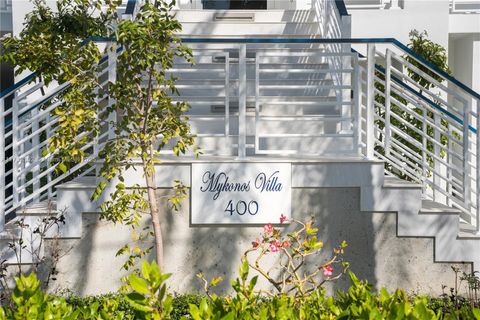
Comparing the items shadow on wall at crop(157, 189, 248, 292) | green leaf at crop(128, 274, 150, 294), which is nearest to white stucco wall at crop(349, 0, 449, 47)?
shadow on wall at crop(157, 189, 248, 292)

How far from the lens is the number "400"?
25.2ft

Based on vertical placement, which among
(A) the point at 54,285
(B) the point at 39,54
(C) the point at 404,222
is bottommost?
(A) the point at 54,285

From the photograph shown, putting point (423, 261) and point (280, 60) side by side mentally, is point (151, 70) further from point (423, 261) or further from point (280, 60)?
point (280, 60)

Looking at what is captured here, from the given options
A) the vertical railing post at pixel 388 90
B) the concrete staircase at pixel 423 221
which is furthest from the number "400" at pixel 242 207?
the vertical railing post at pixel 388 90

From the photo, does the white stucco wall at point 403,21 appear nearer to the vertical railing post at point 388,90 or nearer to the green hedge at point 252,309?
the vertical railing post at point 388,90

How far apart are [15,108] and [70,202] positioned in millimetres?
1013

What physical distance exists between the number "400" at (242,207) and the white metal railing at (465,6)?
9129 mm

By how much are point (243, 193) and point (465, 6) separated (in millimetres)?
9862

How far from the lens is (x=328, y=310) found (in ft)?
12.9

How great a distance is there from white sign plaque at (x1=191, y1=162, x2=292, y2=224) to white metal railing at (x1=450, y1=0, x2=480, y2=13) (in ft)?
29.5

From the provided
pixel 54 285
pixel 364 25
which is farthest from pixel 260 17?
pixel 54 285

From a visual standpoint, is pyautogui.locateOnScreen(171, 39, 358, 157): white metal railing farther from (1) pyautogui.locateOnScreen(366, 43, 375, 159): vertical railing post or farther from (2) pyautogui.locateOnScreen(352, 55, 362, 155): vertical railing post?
(1) pyautogui.locateOnScreen(366, 43, 375, 159): vertical railing post

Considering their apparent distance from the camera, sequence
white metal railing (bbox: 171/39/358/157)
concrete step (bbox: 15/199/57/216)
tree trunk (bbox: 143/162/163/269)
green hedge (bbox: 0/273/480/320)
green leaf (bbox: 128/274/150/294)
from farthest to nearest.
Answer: white metal railing (bbox: 171/39/358/157) → concrete step (bbox: 15/199/57/216) → tree trunk (bbox: 143/162/163/269) → green hedge (bbox: 0/273/480/320) → green leaf (bbox: 128/274/150/294)

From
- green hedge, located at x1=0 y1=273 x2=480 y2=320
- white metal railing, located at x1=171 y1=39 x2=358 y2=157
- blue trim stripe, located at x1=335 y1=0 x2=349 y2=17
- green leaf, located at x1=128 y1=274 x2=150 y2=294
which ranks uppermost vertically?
blue trim stripe, located at x1=335 y1=0 x2=349 y2=17
